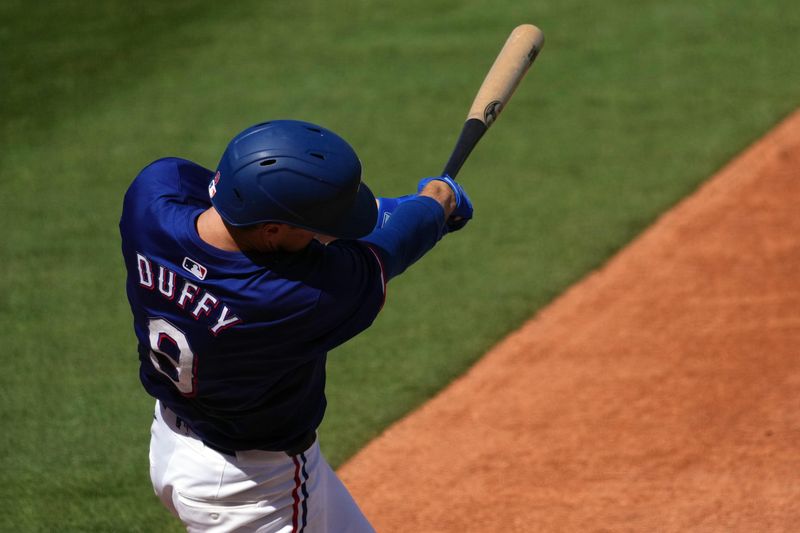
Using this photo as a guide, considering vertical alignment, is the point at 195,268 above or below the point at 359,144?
above

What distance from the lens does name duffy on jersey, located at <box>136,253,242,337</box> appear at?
2.85 m

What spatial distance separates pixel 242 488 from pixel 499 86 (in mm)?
1579

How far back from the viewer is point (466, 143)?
12.1 feet

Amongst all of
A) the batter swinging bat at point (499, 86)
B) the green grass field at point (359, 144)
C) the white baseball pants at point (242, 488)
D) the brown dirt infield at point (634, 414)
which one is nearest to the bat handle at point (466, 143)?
the batter swinging bat at point (499, 86)

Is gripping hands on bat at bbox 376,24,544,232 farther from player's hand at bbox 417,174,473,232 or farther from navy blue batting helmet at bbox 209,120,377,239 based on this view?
navy blue batting helmet at bbox 209,120,377,239

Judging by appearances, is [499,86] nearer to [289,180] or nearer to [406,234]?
[406,234]

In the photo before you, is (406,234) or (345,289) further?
(406,234)

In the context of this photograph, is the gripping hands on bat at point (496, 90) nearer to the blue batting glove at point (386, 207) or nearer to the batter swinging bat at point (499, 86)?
the batter swinging bat at point (499, 86)

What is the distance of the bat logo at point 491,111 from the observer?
3.77 m

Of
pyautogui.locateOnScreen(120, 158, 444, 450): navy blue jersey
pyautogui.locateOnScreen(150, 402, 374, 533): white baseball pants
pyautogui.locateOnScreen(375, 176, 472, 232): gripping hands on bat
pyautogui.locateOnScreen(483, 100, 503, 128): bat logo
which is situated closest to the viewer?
pyautogui.locateOnScreen(120, 158, 444, 450): navy blue jersey

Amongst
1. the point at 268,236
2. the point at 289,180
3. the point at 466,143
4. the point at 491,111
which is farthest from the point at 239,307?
the point at 491,111

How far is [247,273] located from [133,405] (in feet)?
8.32

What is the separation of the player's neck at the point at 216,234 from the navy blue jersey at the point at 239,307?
0.08 ft

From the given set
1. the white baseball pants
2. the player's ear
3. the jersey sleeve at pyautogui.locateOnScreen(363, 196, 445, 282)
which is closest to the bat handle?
the jersey sleeve at pyautogui.locateOnScreen(363, 196, 445, 282)
